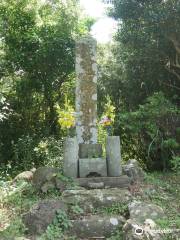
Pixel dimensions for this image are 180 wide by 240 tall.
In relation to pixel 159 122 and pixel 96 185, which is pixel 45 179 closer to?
pixel 96 185

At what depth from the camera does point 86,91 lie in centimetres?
784

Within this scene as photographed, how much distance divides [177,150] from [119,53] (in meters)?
3.50

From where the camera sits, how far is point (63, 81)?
12.9 metres

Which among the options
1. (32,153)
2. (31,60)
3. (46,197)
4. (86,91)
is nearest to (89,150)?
(86,91)

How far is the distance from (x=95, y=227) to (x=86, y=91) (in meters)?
3.14

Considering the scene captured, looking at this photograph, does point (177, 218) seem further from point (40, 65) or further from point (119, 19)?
point (40, 65)

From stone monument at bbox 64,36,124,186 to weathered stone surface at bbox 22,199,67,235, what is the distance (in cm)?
140

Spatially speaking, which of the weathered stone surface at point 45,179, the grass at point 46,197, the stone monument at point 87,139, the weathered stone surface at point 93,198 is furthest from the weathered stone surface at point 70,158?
the weathered stone surface at point 93,198

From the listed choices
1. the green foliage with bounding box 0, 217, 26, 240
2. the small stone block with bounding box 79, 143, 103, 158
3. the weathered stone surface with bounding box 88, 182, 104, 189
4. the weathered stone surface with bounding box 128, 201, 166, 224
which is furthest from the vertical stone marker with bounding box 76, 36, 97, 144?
the green foliage with bounding box 0, 217, 26, 240

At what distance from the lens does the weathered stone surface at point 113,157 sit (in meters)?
7.19

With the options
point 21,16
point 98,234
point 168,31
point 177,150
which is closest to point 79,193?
point 98,234

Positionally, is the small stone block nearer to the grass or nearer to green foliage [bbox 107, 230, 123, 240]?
the grass

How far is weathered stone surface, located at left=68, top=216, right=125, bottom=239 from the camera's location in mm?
5488

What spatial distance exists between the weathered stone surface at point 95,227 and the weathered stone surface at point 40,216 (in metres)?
0.34
